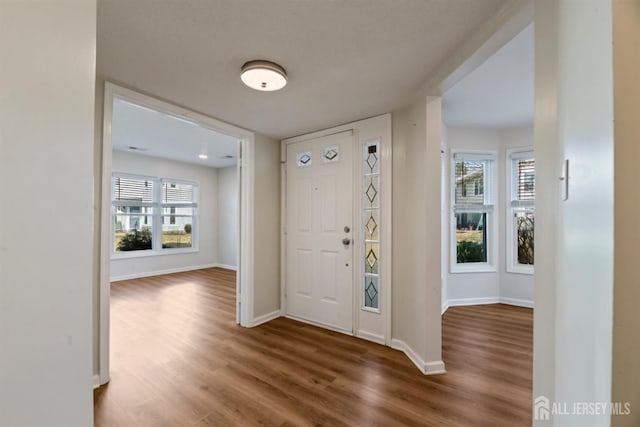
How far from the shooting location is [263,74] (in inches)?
70.5

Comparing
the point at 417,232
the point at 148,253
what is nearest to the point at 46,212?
the point at 417,232

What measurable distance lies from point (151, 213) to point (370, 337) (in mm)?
5587

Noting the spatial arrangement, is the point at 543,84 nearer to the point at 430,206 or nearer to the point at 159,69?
the point at 430,206

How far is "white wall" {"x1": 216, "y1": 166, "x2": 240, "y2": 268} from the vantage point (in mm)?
6602

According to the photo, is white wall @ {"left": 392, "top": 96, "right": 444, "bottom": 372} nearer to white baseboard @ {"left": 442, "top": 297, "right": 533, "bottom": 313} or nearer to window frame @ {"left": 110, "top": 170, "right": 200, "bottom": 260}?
white baseboard @ {"left": 442, "top": 297, "right": 533, "bottom": 313}

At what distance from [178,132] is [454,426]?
14.9ft

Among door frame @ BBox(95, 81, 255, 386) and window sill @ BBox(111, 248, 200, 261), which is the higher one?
door frame @ BBox(95, 81, 255, 386)

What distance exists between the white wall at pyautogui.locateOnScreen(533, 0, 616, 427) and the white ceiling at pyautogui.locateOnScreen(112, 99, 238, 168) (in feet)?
9.27

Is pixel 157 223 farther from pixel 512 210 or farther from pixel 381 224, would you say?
pixel 512 210

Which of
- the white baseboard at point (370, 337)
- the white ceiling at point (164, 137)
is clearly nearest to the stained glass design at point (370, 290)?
the white baseboard at point (370, 337)

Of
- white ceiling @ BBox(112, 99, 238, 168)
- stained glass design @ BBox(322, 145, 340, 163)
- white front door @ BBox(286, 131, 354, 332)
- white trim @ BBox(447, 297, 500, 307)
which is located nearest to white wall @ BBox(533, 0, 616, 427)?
white front door @ BBox(286, 131, 354, 332)

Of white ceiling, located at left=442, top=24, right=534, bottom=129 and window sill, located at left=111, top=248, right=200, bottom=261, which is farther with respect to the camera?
window sill, located at left=111, top=248, right=200, bottom=261

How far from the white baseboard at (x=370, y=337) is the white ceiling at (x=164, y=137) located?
2876 millimetres

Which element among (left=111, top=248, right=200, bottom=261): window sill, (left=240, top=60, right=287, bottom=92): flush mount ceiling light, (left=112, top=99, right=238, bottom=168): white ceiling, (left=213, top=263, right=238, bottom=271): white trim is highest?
(left=112, top=99, right=238, bottom=168): white ceiling
